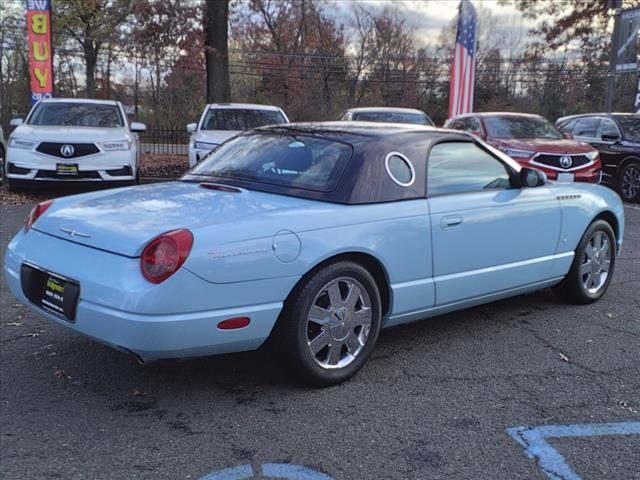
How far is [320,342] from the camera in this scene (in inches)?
135

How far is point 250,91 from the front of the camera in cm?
2886

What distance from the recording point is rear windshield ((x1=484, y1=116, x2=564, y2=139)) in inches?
444

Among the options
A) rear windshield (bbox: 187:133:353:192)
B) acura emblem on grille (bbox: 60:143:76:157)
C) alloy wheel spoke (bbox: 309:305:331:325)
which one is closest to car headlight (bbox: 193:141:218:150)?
acura emblem on grille (bbox: 60:143:76:157)

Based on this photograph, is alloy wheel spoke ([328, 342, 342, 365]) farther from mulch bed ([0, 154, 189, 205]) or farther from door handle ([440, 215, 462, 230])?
mulch bed ([0, 154, 189, 205])

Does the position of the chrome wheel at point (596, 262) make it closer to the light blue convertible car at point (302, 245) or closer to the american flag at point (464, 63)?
the light blue convertible car at point (302, 245)

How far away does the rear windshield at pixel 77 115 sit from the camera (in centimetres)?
1077

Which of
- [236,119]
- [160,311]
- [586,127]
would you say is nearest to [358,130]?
[160,311]

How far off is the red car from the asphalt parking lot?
6.33 metres

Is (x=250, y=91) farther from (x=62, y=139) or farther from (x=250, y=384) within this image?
(x=250, y=384)

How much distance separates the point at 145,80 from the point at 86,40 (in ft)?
21.4

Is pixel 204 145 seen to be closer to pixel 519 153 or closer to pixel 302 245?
pixel 519 153

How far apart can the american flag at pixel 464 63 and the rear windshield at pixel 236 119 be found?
29.0ft

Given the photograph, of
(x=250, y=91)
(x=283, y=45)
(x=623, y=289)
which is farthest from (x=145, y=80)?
(x=623, y=289)

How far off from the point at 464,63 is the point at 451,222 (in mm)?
16282
